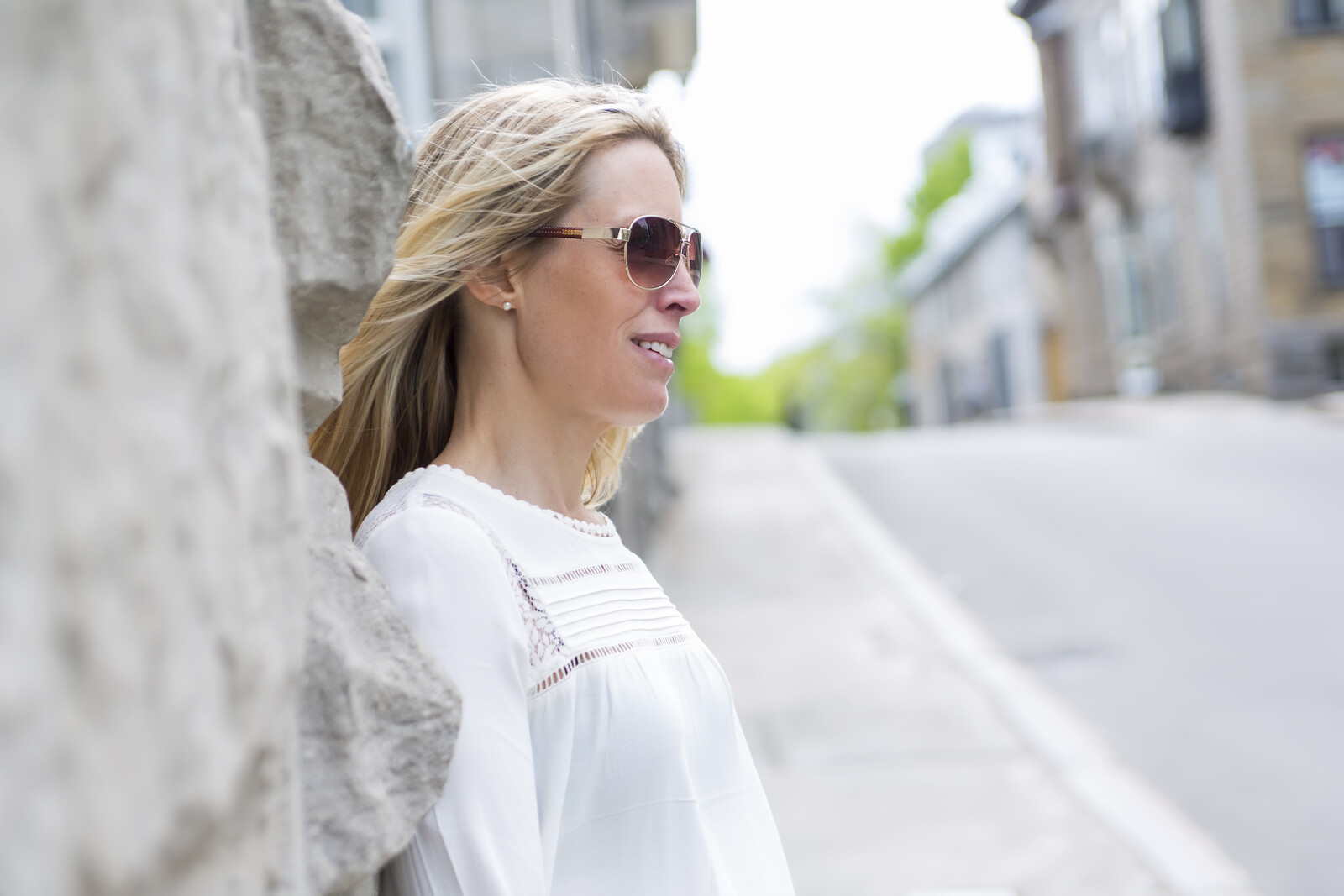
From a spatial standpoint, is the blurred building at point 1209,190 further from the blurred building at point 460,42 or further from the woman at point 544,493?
the woman at point 544,493

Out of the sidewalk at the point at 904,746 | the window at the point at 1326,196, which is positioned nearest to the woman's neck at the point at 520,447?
the sidewalk at the point at 904,746

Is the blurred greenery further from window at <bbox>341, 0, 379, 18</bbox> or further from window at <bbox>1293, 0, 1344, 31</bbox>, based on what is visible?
window at <bbox>341, 0, 379, 18</bbox>

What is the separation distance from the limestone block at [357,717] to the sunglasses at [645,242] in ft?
1.91

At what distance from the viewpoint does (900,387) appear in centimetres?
5603

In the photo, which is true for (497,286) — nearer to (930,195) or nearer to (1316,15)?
(1316,15)

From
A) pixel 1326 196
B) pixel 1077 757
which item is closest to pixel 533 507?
pixel 1077 757

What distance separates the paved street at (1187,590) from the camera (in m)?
5.59

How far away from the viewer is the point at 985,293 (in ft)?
135

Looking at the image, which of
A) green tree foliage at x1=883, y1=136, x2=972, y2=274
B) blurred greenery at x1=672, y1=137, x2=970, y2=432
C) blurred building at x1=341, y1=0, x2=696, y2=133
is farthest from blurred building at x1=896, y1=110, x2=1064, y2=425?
blurred building at x1=341, y1=0, x2=696, y2=133

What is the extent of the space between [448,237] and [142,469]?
1.18m

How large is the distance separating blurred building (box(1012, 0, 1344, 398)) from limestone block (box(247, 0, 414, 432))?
21863mm

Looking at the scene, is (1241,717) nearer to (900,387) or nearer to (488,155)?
(488,155)

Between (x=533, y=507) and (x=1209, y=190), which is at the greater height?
(x=1209, y=190)

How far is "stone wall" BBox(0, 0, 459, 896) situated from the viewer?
0.51m
